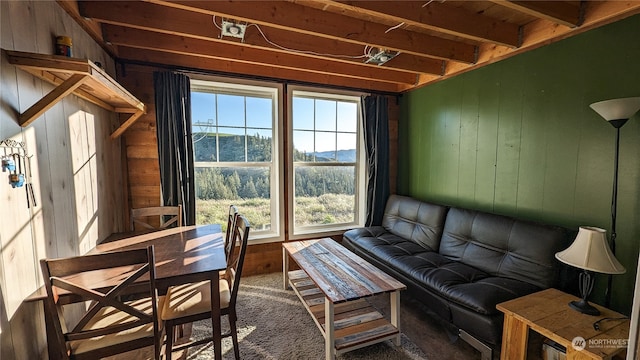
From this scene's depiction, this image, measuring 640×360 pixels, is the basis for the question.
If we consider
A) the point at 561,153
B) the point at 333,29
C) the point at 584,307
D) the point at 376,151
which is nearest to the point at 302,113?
the point at 376,151

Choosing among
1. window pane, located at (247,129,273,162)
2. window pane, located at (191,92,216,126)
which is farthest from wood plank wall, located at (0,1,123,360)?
window pane, located at (247,129,273,162)

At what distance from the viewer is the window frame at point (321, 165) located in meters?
3.20

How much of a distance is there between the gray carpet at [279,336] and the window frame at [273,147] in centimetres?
80

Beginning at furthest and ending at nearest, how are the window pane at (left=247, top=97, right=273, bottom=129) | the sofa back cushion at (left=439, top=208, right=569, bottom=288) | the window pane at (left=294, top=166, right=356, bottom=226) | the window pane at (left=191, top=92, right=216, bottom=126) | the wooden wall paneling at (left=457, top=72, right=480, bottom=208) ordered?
1. the window pane at (left=294, top=166, right=356, bottom=226)
2. the window pane at (left=247, top=97, right=273, bottom=129)
3. the window pane at (left=191, top=92, right=216, bottom=126)
4. the wooden wall paneling at (left=457, top=72, right=480, bottom=208)
5. the sofa back cushion at (left=439, top=208, right=569, bottom=288)

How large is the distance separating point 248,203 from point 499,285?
2.57 metres

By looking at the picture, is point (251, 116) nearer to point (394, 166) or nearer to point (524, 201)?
point (394, 166)

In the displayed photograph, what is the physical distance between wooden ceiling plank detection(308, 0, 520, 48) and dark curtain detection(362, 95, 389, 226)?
149cm

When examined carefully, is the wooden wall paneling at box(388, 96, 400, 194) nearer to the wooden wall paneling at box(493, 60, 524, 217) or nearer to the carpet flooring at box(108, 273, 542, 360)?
the wooden wall paneling at box(493, 60, 524, 217)

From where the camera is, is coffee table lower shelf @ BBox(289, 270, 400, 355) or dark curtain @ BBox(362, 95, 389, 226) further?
dark curtain @ BBox(362, 95, 389, 226)

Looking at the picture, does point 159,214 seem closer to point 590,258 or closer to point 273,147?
point 273,147

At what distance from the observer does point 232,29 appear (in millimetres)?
2025

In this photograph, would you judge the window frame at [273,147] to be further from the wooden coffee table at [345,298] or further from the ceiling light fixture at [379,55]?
the ceiling light fixture at [379,55]

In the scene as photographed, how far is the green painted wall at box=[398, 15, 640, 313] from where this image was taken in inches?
68.4

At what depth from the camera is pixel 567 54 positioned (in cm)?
202
